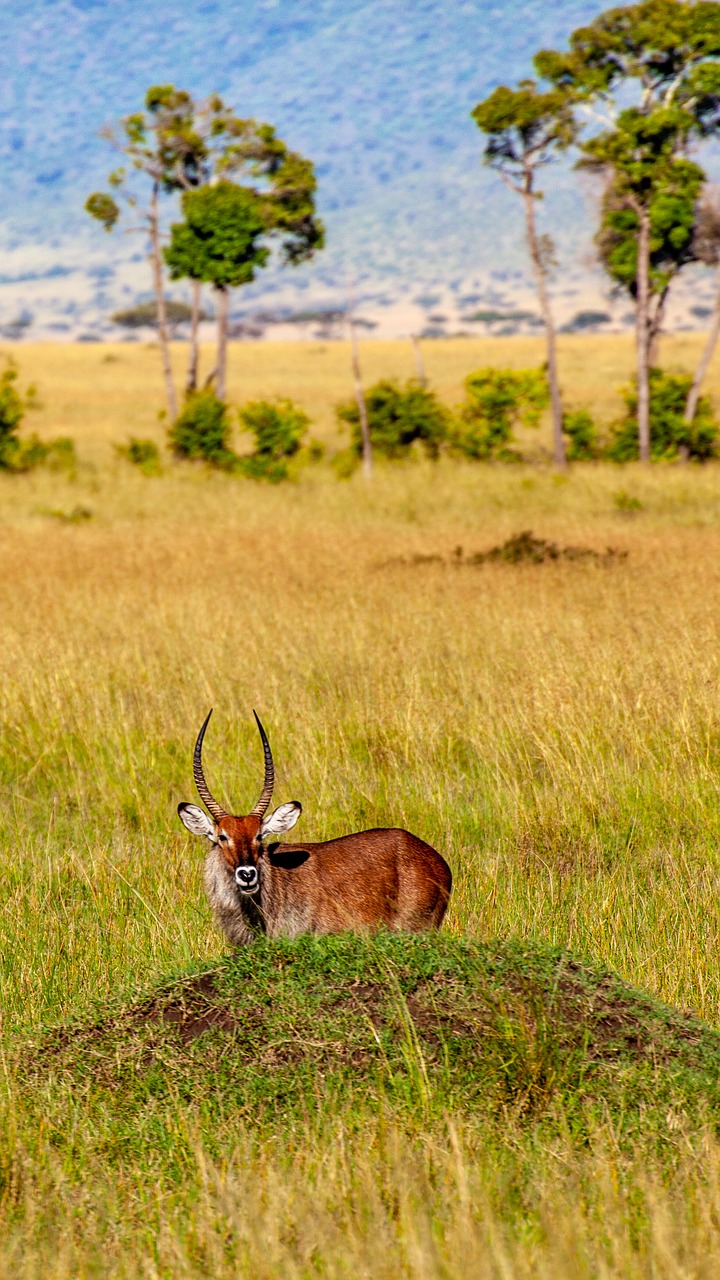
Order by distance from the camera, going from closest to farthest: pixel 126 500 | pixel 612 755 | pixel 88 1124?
pixel 88 1124 → pixel 612 755 → pixel 126 500

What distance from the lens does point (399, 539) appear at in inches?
690

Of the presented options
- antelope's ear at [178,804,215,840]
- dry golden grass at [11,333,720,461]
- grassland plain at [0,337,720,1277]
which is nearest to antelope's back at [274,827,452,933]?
grassland plain at [0,337,720,1277]

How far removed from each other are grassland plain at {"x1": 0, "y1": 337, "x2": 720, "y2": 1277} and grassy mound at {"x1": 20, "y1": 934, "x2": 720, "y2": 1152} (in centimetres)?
1

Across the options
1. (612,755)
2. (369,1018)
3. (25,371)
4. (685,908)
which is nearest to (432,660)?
(612,755)

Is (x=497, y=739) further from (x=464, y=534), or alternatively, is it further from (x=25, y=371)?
(x=25, y=371)

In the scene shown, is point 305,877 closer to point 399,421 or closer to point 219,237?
point 399,421

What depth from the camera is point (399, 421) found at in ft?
92.5

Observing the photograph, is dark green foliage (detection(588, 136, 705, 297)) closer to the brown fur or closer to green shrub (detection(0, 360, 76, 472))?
green shrub (detection(0, 360, 76, 472))

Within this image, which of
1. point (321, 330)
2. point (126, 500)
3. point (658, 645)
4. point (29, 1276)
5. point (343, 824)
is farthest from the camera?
point (321, 330)

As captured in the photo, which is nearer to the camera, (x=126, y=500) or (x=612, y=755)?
(x=612, y=755)

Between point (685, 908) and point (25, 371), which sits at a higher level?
point (25, 371)

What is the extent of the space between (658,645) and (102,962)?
18.3 ft

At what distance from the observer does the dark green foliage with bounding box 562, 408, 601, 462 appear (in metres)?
28.0

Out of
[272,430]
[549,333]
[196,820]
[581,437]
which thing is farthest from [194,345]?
[196,820]
